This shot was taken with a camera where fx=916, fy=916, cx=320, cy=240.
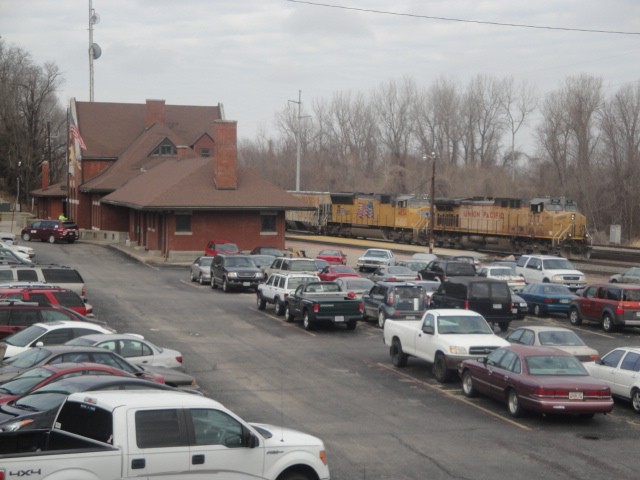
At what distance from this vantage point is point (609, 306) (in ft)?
102

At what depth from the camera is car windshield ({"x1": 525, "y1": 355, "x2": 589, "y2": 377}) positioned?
17906 millimetres

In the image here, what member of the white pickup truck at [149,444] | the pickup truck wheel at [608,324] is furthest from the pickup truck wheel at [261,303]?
the white pickup truck at [149,444]

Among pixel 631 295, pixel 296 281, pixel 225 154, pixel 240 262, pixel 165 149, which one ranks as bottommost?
pixel 631 295

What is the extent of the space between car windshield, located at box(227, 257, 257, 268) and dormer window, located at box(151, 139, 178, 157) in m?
32.9

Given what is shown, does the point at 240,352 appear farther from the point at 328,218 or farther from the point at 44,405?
the point at 328,218

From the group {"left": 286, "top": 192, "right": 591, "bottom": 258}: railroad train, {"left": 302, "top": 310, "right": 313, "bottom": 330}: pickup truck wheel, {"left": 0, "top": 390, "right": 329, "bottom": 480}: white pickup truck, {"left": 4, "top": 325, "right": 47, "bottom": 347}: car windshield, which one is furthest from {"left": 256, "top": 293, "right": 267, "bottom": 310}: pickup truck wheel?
{"left": 0, "top": 390, "right": 329, "bottom": 480}: white pickup truck

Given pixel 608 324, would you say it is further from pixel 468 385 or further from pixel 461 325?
pixel 468 385

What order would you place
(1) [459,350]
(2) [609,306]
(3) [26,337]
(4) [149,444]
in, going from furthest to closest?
(2) [609,306], (1) [459,350], (3) [26,337], (4) [149,444]

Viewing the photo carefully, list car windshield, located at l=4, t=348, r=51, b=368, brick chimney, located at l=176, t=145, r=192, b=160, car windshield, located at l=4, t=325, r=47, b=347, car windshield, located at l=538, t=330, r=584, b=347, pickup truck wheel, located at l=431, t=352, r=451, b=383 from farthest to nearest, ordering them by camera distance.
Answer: brick chimney, located at l=176, t=145, r=192, b=160, car windshield, located at l=538, t=330, r=584, b=347, pickup truck wheel, located at l=431, t=352, r=451, b=383, car windshield, located at l=4, t=325, r=47, b=347, car windshield, located at l=4, t=348, r=51, b=368

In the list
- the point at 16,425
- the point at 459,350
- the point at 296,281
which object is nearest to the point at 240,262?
the point at 296,281

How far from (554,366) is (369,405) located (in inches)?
153

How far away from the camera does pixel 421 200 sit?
7231cm

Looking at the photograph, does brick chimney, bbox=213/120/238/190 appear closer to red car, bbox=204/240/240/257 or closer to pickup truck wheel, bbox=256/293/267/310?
red car, bbox=204/240/240/257

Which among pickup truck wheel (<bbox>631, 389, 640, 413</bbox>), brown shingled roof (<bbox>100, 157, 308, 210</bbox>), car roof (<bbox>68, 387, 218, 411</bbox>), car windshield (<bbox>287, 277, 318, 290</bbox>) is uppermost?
brown shingled roof (<bbox>100, 157, 308, 210</bbox>)
